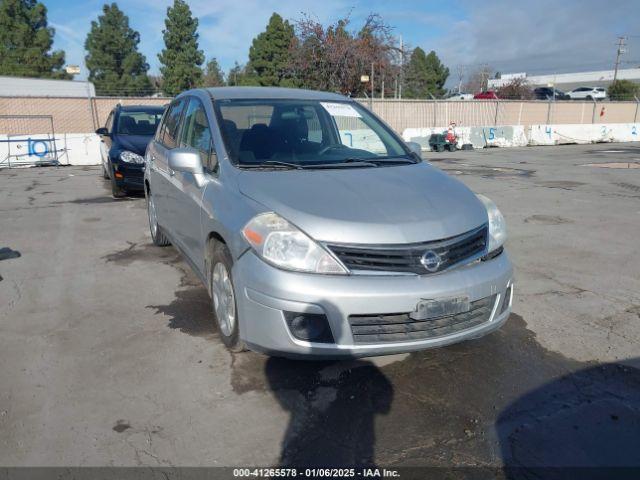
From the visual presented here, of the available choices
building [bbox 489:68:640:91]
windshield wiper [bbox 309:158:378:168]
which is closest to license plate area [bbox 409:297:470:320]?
windshield wiper [bbox 309:158:378:168]

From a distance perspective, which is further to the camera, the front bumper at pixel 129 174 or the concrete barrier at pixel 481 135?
the concrete barrier at pixel 481 135

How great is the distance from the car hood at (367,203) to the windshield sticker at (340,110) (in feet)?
3.51

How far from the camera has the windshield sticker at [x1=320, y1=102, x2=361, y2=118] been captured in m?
4.61

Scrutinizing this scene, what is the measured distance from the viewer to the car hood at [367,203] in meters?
2.92

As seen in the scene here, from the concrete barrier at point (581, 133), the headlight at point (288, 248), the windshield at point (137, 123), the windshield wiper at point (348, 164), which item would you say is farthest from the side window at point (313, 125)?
the concrete barrier at point (581, 133)

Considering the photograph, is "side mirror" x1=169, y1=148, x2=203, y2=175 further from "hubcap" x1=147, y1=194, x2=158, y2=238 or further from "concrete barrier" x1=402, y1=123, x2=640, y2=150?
"concrete barrier" x1=402, y1=123, x2=640, y2=150

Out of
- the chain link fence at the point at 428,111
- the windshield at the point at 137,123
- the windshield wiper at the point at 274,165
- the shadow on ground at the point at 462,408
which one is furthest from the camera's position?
the chain link fence at the point at 428,111

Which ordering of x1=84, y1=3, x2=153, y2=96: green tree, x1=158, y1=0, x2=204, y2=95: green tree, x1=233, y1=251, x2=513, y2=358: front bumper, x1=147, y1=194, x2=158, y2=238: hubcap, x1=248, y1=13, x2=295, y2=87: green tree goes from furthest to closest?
x1=84, y1=3, x2=153, y2=96: green tree
x1=158, y1=0, x2=204, y2=95: green tree
x1=248, y1=13, x2=295, y2=87: green tree
x1=147, y1=194, x2=158, y2=238: hubcap
x1=233, y1=251, x2=513, y2=358: front bumper

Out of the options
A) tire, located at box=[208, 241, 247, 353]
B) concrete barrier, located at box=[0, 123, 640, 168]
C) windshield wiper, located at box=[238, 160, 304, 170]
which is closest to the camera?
tire, located at box=[208, 241, 247, 353]

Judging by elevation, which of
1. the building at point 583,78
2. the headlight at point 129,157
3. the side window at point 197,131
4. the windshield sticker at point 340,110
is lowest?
the headlight at point 129,157

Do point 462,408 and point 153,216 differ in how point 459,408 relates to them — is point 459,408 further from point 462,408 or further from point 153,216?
point 153,216

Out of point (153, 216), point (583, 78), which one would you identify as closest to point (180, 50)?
point (153, 216)

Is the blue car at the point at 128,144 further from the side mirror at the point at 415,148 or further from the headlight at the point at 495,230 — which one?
the headlight at the point at 495,230

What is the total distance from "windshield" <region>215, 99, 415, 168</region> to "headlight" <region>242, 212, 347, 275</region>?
2.77 feet
